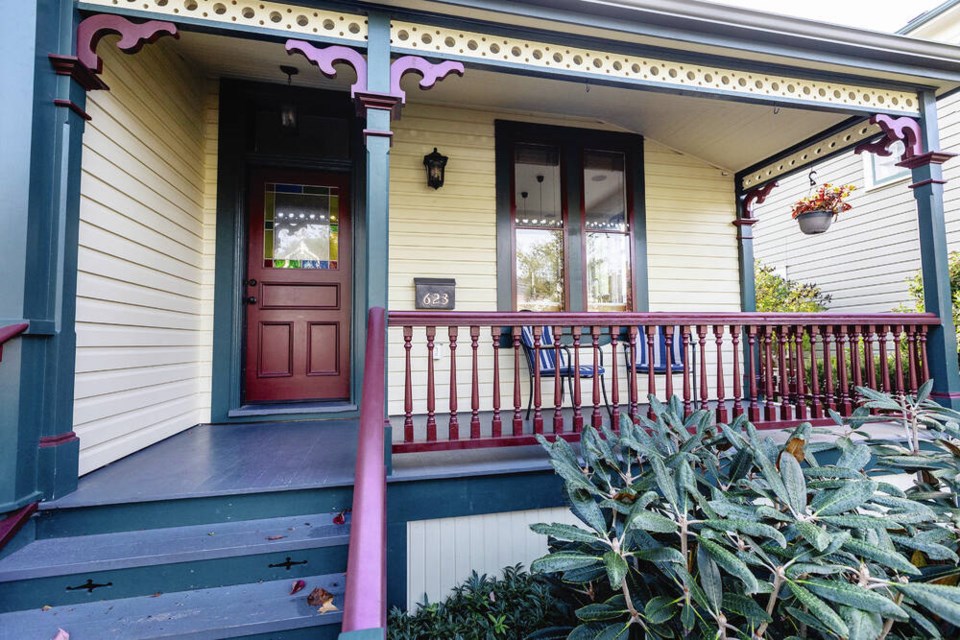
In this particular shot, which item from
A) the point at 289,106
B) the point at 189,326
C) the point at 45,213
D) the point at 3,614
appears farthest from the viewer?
the point at 289,106

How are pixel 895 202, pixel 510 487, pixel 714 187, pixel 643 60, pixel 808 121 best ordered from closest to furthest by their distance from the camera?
pixel 510 487
pixel 643 60
pixel 808 121
pixel 714 187
pixel 895 202

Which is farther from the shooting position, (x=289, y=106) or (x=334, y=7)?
(x=289, y=106)

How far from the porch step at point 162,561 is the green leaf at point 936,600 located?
1712 mm

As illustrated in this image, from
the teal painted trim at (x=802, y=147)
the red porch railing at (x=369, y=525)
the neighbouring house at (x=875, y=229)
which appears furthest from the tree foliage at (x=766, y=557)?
the neighbouring house at (x=875, y=229)

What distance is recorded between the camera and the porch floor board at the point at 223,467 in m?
1.88

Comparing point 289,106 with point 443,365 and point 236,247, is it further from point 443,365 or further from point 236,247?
point 443,365

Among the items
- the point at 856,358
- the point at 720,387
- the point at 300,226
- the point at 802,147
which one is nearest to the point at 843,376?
the point at 856,358

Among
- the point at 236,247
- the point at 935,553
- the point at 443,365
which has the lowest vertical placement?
the point at 935,553

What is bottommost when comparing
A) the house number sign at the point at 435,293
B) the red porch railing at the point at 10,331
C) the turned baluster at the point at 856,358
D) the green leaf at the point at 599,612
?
the green leaf at the point at 599,612

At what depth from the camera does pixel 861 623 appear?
2.92 ft

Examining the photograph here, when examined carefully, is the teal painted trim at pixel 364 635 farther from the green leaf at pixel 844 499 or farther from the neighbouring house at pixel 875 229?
the neighbouring house at pixel 875 229

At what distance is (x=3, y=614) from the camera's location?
4.97 feet

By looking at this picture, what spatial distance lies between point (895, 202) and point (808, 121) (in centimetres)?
264

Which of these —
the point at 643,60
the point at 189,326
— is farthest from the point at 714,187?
the point at 189,326
